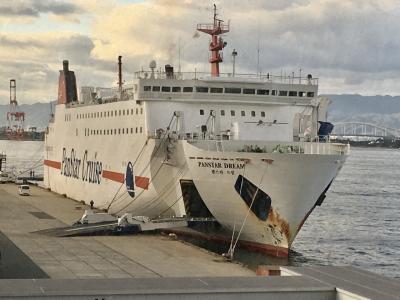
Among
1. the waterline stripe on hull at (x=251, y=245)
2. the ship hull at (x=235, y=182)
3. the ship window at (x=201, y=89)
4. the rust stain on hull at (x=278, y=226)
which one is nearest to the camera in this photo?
the ship hull at (x=235, y=182)

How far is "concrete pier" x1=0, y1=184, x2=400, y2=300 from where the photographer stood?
10.9m

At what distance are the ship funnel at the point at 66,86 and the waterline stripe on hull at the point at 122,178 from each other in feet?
49.0

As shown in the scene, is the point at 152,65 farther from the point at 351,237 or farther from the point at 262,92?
the point at 351,237

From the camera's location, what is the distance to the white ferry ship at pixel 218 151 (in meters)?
25.1

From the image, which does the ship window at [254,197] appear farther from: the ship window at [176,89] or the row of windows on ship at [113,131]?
the ship window at [176,89]

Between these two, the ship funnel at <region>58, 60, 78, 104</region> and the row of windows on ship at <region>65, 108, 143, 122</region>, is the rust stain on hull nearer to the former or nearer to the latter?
the row of windows on ship at <region>65, 108, 143, 122</region>

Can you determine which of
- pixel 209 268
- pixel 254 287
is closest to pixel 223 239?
pixel 209 268

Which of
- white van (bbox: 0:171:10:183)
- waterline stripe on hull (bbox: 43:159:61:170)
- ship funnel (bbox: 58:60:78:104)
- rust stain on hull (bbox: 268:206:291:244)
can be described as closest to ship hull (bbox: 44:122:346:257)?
rust stain on hull (bbox: 268:206:291:244)

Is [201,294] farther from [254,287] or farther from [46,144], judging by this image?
[46,144]

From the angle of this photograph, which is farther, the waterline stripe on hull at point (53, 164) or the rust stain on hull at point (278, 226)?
the waterline stripe on hull at point (53, 164)

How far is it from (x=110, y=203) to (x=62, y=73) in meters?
20.4

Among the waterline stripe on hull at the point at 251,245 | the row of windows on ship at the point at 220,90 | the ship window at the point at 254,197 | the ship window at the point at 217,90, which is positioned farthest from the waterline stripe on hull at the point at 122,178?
the ship window at the point at 254,197

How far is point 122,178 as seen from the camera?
32875 mm

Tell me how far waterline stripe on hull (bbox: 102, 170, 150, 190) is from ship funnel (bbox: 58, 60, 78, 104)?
589 inches
